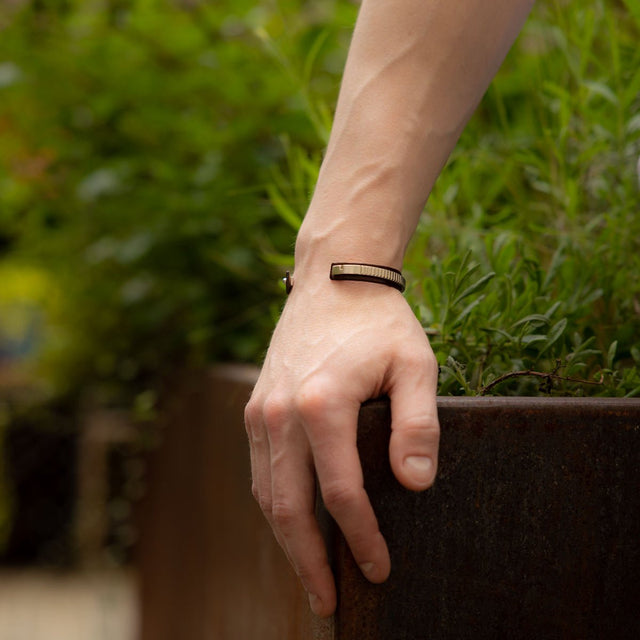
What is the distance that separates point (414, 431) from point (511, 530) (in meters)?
0.18

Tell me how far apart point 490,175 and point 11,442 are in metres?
5.11

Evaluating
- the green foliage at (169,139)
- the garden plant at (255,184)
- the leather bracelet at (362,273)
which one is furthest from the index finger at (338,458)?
the green foliage at (169,139)

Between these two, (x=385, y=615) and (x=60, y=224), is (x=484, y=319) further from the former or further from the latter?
(x=60, y=224)

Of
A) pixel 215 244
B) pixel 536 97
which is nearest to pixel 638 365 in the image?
pixel 536 97

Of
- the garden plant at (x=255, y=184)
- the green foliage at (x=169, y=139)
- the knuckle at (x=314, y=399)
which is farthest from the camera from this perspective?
the green foliage at (x=169, y=139)

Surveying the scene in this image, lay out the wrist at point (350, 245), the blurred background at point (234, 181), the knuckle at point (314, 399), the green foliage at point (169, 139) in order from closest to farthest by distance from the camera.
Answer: the knuckle at point (314, 399)
the wrist at point (350, 245)
the blurred background at point (234, 181)
the green foliage at point (169, 139)

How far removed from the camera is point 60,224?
2.58m

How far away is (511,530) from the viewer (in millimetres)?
840

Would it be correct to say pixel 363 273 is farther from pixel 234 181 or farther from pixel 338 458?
pixel 234 181

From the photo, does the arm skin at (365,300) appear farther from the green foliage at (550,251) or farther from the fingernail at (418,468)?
the green foliage at (550,251)

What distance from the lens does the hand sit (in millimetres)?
743

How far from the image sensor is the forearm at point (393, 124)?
850mm

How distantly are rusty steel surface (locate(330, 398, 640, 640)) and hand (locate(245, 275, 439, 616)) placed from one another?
3cm

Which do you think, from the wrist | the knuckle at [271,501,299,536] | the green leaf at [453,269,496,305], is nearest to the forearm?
the wrist
